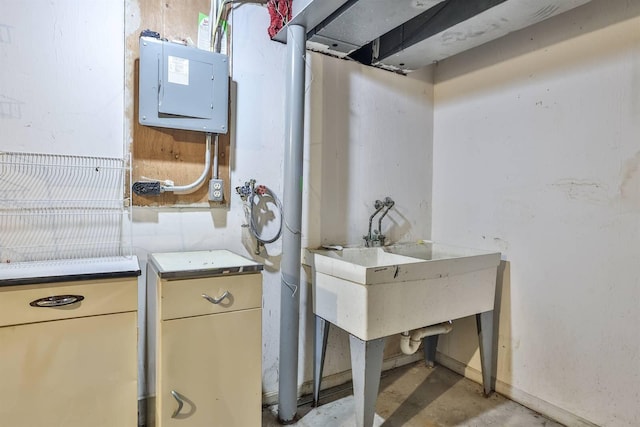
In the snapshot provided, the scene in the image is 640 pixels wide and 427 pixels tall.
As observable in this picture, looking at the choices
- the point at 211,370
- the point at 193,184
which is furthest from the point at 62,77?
the point at 211,370

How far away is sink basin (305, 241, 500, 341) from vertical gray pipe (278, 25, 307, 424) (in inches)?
6.6

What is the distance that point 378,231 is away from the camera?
233cm

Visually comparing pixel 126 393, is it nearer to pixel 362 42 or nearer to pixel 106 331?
pixel 106 331

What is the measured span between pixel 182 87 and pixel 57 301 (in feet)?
3.33

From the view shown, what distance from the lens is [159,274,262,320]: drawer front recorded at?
1.28 metres

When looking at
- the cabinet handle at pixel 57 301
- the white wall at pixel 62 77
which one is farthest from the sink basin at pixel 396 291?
the white wall at pixel 62 77

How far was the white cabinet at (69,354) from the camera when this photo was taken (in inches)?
44.1

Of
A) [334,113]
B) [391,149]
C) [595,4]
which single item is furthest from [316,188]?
[595,4]

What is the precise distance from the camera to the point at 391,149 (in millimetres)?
2412

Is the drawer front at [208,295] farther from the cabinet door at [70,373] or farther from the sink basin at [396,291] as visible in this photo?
the sink basin at [396,291]

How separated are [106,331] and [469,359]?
2.13 m

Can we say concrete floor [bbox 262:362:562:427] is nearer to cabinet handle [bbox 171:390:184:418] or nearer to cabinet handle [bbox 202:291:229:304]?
cabinet handle [bbox 171:390:184:418]

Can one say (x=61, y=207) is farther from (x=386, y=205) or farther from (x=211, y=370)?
(x=386, y=205)

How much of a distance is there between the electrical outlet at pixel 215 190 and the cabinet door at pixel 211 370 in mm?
629
